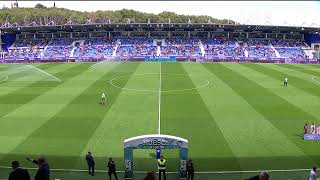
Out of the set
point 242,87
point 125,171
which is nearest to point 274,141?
point 125,171

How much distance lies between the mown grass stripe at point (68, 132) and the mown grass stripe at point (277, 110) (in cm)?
1239

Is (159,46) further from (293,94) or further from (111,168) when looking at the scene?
(111,168)

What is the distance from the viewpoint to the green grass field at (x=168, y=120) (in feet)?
71.8

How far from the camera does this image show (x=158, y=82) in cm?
4922

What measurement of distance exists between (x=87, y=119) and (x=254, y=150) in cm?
1318

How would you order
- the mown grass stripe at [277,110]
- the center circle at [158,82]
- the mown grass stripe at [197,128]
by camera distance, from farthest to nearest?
the center circle at [158,82] < the mown grass stripe at [277,110] < the mown grass stripe at [197,128]

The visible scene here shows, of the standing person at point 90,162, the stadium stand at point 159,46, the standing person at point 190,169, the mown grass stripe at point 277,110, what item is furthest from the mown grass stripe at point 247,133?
the stadium stand at point 159,46

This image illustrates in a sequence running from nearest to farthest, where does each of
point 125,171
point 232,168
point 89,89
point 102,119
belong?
1. point 125,171
2. point 232,168
3. point 102,119
4. point 89,89

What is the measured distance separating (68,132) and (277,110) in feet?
57.2

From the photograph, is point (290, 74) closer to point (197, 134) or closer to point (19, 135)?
point (197, 134)

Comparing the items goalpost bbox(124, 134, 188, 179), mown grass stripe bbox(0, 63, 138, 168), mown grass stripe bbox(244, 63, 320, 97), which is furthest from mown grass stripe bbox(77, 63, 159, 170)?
mown grass stripe bbox(244, 63, 320, 97)

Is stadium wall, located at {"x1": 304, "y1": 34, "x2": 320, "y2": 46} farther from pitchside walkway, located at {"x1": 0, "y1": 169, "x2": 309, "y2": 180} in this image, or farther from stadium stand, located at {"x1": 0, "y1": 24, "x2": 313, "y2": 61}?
pitchside walkway, located at {"x1": 0, "y1": 169, "x2": 309, "y2": 180}

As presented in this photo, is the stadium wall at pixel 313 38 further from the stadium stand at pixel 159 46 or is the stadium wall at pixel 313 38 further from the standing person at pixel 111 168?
the standing person at pixel 111 168

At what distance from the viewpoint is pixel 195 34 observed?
97188 millimetres
